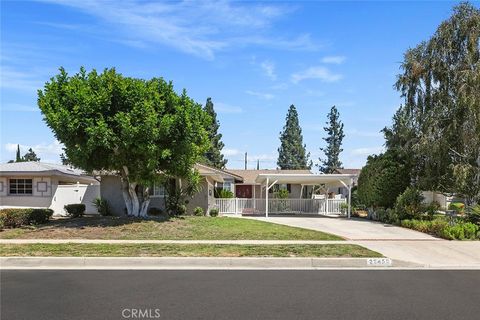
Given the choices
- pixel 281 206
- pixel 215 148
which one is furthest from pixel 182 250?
pixel 215 148

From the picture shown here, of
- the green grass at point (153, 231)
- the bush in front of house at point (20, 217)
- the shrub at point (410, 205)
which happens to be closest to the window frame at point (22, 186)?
the bush in front of house at point (20, 217)

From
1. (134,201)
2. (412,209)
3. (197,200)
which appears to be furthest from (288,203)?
(134,201)

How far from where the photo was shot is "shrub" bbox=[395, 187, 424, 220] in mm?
21859

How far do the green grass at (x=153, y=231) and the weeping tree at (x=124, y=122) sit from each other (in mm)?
2143

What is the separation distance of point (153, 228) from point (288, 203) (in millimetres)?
15495

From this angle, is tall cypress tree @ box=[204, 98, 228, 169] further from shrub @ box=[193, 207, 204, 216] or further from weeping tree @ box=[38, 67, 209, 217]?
weeping tree @ box=[38, 67, 209, 217]

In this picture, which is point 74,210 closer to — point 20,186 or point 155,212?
point 155,212

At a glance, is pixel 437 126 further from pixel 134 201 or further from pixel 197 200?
pixel 134 201

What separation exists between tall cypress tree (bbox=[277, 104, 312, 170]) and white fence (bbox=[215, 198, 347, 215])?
155 feet

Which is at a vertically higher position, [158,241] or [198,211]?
[198,211]

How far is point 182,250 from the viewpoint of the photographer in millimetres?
12625

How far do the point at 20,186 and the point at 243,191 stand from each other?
993 inches

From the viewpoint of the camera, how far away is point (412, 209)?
21.9 metres
